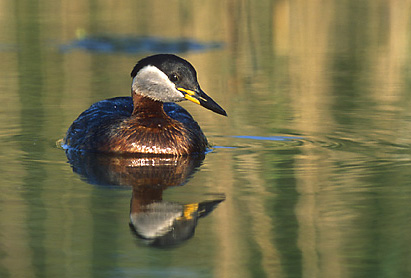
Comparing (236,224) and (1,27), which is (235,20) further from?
(236,224)

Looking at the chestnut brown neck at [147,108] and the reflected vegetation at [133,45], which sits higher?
the reflected vegetation at [133,45]

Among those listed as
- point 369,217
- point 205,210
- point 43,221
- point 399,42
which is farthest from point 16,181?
point 399,42

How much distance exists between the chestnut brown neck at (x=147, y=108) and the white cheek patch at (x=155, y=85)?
73 millimetres

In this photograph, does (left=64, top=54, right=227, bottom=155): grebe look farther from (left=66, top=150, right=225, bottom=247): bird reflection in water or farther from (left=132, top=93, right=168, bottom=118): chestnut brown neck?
(left=66, top=150, right=225, bottom=247): bird reflection in water

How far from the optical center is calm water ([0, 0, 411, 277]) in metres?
5.35

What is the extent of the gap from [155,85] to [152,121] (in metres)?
0.40

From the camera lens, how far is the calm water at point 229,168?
17.6ft

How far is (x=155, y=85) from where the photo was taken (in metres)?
9.18

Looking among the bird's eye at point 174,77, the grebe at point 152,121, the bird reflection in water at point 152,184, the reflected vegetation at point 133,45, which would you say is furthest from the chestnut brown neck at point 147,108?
the reflected vegetation at point 133,45

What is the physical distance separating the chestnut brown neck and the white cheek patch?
7 cm

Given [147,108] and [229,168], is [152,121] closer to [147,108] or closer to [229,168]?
[147,108]

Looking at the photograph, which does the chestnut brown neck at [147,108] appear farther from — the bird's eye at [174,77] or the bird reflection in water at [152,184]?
the bird reflection in water at [152,184]

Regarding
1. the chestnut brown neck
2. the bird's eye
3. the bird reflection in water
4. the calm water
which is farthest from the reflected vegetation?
the bird reflection in water

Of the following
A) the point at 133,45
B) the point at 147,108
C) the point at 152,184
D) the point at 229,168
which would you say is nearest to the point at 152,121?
the point at 147,108
